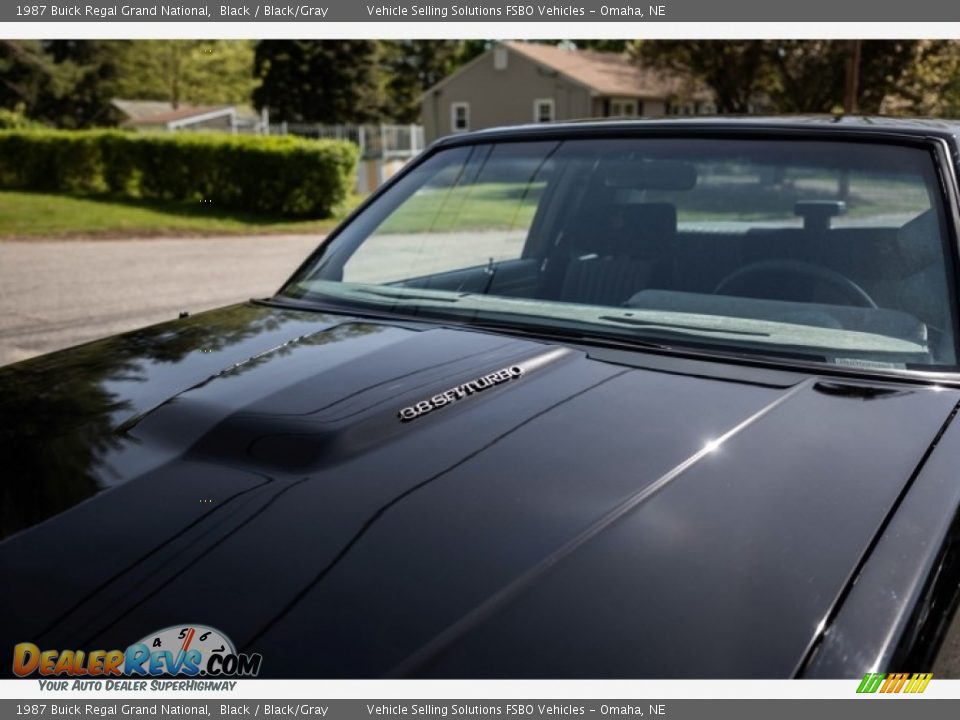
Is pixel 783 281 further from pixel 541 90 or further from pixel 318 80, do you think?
pixel 318 80

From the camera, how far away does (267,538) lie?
1.38 meters

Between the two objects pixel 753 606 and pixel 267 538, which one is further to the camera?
pixel 267 538

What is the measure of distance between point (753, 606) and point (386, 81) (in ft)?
238

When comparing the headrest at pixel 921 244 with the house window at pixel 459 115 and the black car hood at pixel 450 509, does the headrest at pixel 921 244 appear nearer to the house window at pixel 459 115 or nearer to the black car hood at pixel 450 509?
the black car hood at pixel 450 509

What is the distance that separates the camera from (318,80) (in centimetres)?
5678

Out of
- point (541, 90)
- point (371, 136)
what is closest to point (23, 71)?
point (371, 136)

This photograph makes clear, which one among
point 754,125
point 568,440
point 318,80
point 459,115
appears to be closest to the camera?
point 568,440

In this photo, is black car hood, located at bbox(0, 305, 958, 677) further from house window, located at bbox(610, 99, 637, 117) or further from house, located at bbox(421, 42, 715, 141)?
house window, located at bbox(610, 99, 637, 117)

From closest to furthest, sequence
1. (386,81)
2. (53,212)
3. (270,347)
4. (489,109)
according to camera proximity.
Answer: (270,347)
(53,212)
(489,109)
(386,81)

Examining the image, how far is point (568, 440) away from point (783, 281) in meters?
0.97

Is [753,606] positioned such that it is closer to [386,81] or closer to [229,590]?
[229,590]

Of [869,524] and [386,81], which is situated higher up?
[386,81]

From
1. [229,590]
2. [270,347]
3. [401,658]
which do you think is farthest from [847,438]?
[270,347]
